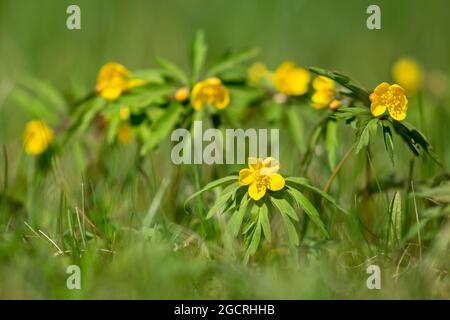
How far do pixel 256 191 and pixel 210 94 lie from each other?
66 centimetres

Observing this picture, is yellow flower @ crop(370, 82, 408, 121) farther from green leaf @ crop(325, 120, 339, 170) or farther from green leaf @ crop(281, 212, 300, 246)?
green leaf @ crop(281, 212, 300, 246)

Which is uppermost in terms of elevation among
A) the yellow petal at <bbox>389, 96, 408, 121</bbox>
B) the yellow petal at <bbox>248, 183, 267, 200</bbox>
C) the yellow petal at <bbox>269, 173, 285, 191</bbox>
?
the yellow petal at <bbox>389, 96, 408, 121</bbox>

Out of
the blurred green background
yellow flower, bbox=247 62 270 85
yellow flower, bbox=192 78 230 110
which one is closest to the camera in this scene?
yellow flower, bbox=192 78 230 110

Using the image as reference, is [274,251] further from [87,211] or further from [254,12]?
[254,12]

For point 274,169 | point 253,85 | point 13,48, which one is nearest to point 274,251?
point 274,169

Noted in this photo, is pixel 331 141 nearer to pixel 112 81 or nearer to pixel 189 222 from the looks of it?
pixel 189 222

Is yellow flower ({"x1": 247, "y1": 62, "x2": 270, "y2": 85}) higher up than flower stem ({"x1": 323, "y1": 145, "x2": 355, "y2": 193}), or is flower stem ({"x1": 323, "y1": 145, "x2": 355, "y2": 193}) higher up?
yellow flower ({"x1": 247, "y1": 62, "x2": 270, "y2": 85})

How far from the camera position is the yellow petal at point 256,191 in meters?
2.70

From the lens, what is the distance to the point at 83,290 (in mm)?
2590

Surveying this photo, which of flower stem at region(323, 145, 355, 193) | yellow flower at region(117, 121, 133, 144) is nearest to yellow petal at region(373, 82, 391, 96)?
flower stem at region(323, 145, 355, 193)

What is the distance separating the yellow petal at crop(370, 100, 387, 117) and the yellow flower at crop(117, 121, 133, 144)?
115 cm

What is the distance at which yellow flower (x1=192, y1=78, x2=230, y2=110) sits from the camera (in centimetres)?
322

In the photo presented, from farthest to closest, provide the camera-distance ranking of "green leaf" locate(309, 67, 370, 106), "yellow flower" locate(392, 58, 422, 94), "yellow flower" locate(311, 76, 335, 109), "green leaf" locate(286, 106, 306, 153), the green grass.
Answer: "yellow flower" locate(392, 58, 422, 94) < "green leaf" locate(286, 106, 306, 153) < "yellow flower" locate(311, 76, 335, 109) < "green leaf" locate(309, 67, 370, 106) < the green grass
